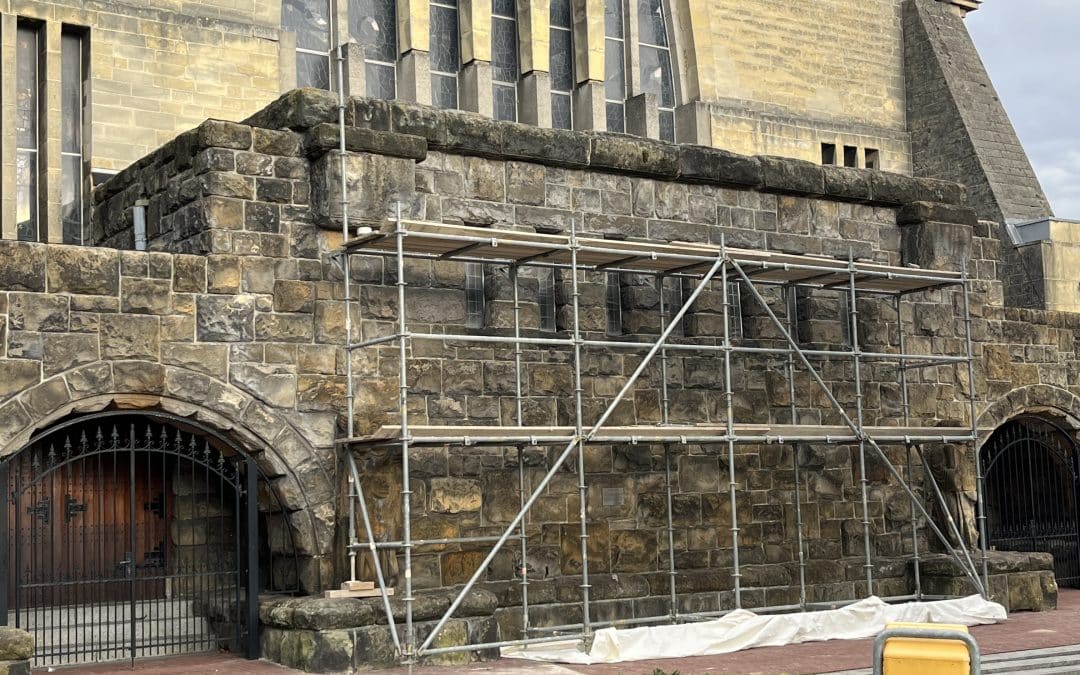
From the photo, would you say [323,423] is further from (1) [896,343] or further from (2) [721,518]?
(1) [896,343]

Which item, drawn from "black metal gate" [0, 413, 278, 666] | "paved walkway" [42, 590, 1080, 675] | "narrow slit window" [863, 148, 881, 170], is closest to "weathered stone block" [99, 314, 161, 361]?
"black metal gate" [0, 413, 278, 666]

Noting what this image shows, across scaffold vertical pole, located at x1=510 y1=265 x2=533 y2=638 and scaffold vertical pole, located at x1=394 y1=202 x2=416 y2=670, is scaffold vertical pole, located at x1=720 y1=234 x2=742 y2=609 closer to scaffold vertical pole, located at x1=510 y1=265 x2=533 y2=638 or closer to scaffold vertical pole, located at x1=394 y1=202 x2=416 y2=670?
scaffold vertical pole, located at x1=510 y1=265 x2=533 y2=638

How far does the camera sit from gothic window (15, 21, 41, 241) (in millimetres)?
16531

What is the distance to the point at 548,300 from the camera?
1336 centimetres

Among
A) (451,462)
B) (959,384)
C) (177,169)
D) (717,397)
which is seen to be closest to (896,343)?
(959,384)

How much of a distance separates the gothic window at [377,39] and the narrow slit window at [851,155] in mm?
8445

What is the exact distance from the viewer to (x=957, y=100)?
2511cm

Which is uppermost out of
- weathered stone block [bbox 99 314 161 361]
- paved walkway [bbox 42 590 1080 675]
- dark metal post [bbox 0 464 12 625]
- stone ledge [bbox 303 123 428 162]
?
stone ledge [bbox 303 123 428 162]

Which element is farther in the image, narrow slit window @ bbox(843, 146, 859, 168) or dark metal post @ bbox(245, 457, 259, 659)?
narrow slit window @ bbox(843, 146, 859, 168)

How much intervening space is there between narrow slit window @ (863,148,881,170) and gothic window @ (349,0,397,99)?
9.08m

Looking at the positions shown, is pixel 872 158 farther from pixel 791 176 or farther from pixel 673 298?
pixel 673 298

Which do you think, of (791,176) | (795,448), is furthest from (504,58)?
(795,448)

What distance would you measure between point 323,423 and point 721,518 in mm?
4195

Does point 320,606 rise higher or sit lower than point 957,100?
lower
